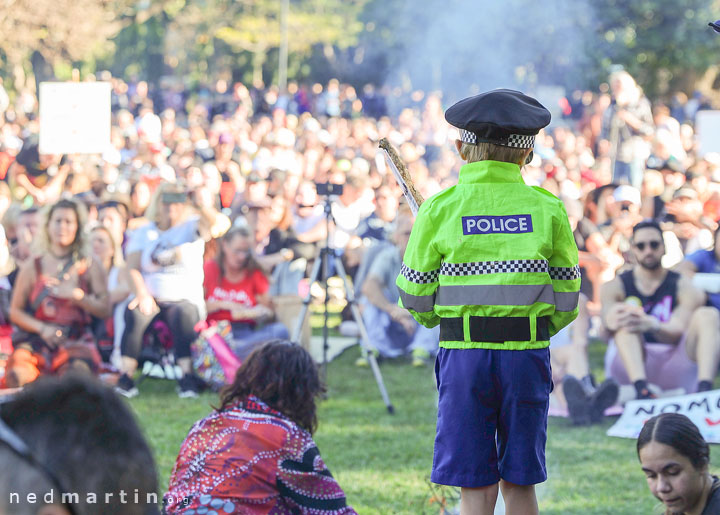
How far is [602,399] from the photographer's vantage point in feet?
23.4

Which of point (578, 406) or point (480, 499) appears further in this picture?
point (578, 406)

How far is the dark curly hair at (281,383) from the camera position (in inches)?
145

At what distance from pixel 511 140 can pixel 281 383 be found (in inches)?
49.6

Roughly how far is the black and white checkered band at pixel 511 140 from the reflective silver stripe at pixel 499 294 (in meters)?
0.45

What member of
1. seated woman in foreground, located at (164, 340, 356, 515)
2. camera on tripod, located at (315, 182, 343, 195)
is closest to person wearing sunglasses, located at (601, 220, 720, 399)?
camera on tripod, located at (315, 182, 343, 195)

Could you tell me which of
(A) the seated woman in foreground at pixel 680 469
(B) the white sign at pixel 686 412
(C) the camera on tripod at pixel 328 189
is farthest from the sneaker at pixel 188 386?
(A) the seated woman in foreground at pixel 680 469

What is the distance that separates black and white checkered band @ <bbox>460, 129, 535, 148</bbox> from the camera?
314cm

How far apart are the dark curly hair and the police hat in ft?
3.71

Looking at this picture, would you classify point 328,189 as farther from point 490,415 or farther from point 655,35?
point 655,35

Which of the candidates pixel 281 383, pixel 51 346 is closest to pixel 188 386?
pixel 51 346

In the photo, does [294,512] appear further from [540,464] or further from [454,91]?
[454,91]

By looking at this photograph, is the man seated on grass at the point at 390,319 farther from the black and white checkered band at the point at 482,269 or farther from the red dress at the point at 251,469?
the black and white checkered band at the point at 482,269

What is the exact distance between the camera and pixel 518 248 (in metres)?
3.08

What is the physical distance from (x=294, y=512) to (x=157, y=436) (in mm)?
3216
